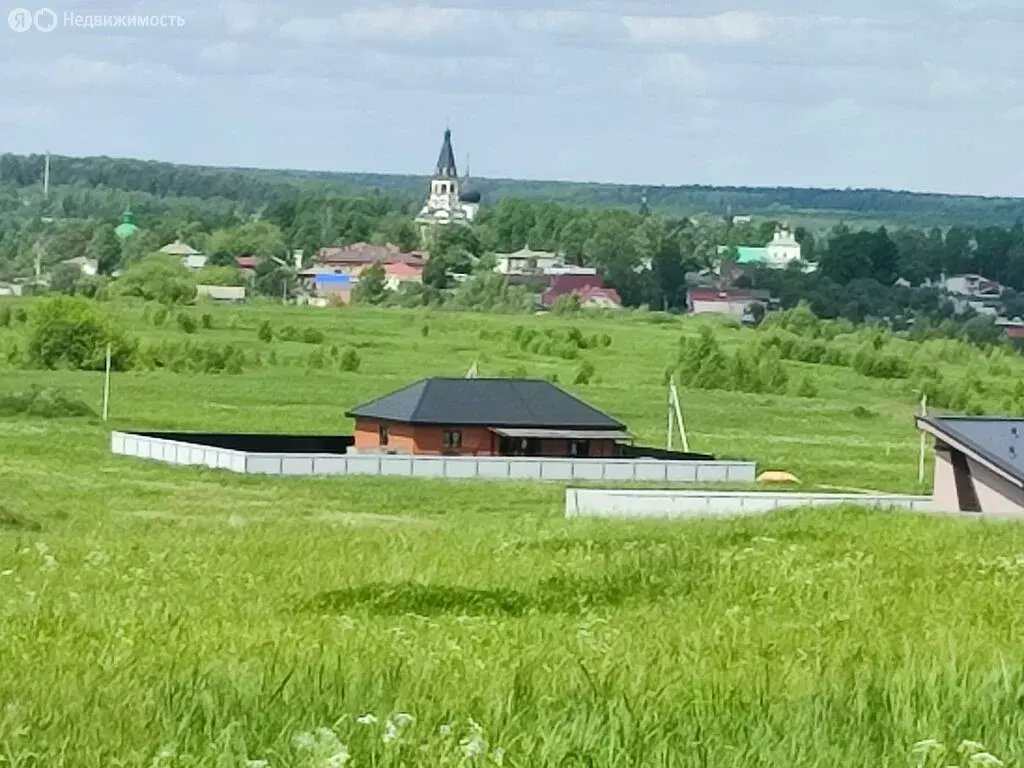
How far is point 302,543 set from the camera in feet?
58.0

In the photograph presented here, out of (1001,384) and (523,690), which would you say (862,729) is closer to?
(523,690)

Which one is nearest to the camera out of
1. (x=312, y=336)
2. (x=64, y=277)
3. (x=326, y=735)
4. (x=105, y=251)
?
(x=326, y=735)

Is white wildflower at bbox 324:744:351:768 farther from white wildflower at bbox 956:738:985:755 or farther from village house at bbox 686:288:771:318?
village house at bbox 686:288:771:318

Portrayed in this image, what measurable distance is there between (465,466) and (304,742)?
36.9 metres

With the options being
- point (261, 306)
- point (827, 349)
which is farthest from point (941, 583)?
point (261, 306)

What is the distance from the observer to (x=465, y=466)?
1695 inches

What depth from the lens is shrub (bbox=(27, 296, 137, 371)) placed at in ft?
259

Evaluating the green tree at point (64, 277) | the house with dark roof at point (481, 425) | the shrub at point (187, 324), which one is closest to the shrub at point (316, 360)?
the shrub at point (187, 324)

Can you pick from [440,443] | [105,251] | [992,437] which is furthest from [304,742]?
[105,251]

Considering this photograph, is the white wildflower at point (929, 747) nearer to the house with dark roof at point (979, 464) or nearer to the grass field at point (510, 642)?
the grass field at point (510, 642)

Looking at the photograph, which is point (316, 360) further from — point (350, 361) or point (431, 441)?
point (431, 441)

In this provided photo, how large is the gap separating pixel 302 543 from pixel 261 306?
107 m

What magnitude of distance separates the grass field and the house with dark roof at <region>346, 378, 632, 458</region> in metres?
18.7

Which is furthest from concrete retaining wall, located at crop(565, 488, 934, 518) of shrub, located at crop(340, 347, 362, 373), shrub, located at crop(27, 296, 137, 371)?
shrub, located at crop(340, 347, 362, 373)
